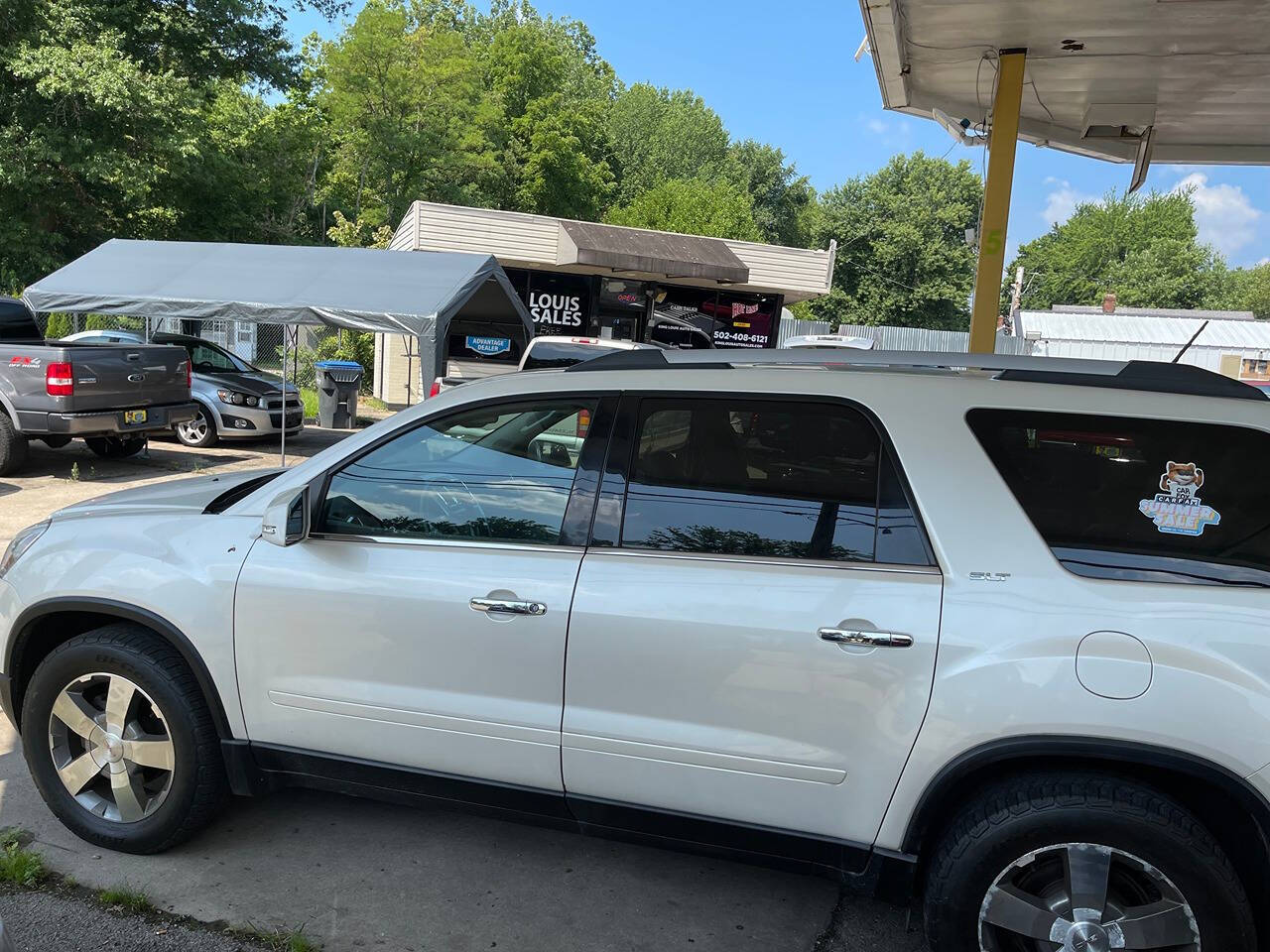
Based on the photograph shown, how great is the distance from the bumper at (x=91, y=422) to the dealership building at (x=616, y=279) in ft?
26.1

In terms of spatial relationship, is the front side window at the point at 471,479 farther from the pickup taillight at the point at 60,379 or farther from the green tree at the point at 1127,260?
the green tree at the point at 1127,260

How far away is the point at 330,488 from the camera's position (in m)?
3.04

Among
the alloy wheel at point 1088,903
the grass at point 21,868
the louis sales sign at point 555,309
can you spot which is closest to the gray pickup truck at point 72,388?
the grass at point 21,868

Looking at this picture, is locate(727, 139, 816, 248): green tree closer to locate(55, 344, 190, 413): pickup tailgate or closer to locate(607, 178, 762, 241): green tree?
locate(607, 178, 762, 241): green tree

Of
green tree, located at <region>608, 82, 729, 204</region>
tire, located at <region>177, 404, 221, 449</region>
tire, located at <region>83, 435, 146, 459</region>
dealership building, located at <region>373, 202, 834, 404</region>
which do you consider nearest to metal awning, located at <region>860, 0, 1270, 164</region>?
tire, located at <region>83, 435, 146, 459</region>

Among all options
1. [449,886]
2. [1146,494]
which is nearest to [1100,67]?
[1146,494]

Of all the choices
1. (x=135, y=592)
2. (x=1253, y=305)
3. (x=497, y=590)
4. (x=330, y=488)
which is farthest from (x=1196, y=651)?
(x=1253, y=305)

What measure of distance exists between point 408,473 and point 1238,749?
7.89 ft

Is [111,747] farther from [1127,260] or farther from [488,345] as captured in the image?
[1127,260]

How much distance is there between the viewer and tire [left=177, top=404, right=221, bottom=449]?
13391mm

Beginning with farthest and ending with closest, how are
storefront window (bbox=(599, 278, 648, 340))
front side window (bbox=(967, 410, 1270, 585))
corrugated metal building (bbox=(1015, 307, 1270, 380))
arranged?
corrugated metal building (bbox=(1015, 307, 1270, 380)) → storefront window (bbox=(599, 278, 648, 340)) → front side window (bbox=(967, 410, 1270, 585))

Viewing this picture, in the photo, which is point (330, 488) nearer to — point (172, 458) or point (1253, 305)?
point (172, 458)

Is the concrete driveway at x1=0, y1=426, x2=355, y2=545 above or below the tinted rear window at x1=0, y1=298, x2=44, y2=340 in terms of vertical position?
below

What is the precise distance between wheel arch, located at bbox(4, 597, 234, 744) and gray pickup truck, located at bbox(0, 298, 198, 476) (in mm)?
7483
